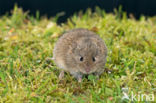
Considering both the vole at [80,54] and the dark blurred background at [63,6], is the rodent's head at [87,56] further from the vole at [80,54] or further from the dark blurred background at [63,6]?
the dark blurred background at [63,6]

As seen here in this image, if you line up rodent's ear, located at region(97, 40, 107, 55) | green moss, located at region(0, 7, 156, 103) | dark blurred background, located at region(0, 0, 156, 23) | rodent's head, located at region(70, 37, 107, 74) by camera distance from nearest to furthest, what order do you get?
green moss, located at region(0, 7, 156, 103) < rodent's head, located at region(70, 37, 107, 74) < rodent's ear, located at region(97, 40, 107, 55) < dark blurred background, located at region(0, 0, 156, 23)

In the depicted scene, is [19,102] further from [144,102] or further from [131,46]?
[131,46]

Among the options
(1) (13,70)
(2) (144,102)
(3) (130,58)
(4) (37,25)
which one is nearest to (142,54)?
(3) (130,58)

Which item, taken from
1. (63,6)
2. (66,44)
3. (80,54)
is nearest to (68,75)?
(66,44)

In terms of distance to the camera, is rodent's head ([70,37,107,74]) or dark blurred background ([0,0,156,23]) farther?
dark blurred background ([0,0,156,23])

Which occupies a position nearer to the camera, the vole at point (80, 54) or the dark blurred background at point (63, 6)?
the vole at point (80, 54)

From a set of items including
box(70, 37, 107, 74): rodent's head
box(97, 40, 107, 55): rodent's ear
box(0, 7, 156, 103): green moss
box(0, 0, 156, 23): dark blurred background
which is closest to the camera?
box(0, 7, 156, 103): green moss

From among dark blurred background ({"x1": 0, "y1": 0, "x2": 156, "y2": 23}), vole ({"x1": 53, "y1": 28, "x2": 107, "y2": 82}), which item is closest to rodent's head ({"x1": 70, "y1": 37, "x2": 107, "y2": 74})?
vole ({"x1": 53, "y1": 28, "x2": 107, "y2": 82})

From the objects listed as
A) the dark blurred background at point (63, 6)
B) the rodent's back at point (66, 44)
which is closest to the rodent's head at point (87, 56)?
the rodent's back at point (66, 44)

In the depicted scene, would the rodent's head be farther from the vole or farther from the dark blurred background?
the dark blurred background

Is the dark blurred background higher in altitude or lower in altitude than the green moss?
higher
